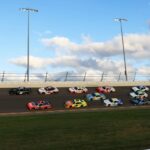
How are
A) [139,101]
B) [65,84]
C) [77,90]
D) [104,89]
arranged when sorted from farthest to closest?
1. [65,84]
2. [104,89]
3. [77,90]
4. [139,101]

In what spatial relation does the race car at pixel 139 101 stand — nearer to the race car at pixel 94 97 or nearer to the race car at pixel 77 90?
the race car at pixel 94 97

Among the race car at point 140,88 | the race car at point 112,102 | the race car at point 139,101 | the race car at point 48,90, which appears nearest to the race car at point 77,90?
the race car at point 48,90

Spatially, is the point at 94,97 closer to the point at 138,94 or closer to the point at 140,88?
the point at 138,94

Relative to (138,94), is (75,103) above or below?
below

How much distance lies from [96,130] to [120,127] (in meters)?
2.15

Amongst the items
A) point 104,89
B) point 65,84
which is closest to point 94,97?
point 104,89

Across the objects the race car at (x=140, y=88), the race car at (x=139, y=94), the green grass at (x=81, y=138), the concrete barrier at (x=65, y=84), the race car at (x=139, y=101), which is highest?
the green grass at (x=81, y=138)

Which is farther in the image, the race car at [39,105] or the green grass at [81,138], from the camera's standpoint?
the race car at [39,105]

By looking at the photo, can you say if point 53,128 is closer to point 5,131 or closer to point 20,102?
point 5,131

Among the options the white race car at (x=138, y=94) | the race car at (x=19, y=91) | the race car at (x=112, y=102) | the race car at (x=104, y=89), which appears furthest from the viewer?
the race car at (x=104, y=89)

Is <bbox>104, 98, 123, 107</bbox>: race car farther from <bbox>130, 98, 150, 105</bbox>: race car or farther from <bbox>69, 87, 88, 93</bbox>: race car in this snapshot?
<bbox>69, 87, 88, 93</bbox>: race car

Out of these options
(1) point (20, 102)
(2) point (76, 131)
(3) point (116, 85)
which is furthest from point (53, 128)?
(3) point (116, 85)

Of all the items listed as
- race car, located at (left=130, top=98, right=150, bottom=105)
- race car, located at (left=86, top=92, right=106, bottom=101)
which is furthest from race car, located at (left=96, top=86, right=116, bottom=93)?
race car, located at (left=130, top=98, right=150, bottom=105)

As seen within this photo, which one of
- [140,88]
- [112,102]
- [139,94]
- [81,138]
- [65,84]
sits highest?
[81,138]
